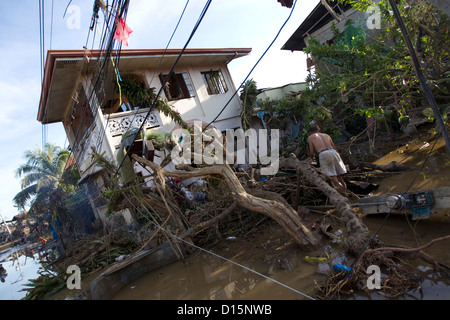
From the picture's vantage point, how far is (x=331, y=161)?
6109 mm

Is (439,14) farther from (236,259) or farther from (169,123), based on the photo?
(169,123)

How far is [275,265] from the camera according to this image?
4523 mm

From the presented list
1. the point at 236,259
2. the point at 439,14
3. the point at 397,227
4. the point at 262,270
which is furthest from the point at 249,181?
the point at 439,14

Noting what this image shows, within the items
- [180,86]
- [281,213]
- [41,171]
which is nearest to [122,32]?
[281,213]

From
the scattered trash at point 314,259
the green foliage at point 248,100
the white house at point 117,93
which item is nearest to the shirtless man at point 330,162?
the scattered trash at point 314,259

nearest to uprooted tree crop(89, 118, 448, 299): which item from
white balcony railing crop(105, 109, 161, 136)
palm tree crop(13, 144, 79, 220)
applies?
white balcony railing crop(105, 109, 161, 136)

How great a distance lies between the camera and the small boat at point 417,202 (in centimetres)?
383

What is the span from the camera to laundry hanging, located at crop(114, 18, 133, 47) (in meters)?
5.44

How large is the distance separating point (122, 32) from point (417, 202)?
6.16m

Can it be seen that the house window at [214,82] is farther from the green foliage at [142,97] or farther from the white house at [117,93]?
the green foliage at [142,97]

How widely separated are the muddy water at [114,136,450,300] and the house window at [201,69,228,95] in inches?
353

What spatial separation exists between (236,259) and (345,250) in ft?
6.74
